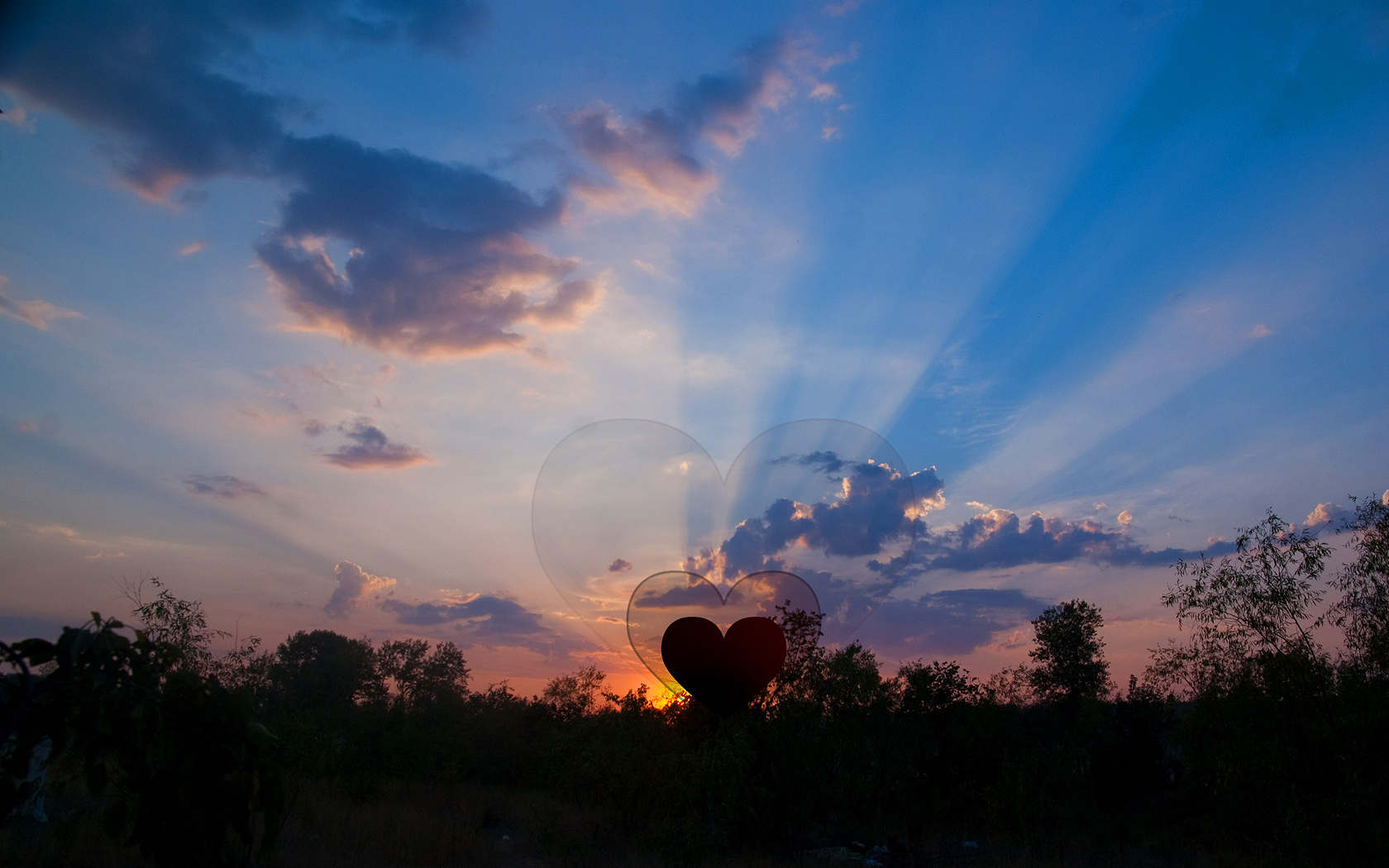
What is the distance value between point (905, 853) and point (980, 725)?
8.46m

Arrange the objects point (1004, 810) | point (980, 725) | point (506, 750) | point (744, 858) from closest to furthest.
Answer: point (744, 858), point (1004, 810), point (980, 725), point (506, 750)

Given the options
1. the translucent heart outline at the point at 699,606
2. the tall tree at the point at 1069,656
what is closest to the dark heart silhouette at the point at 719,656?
the translucent heart outline at the point at 699,606

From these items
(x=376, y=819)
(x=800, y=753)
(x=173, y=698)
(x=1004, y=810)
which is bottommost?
(x=376, y=819)

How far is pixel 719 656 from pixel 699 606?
0.88 m

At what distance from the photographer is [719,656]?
37.5 feet

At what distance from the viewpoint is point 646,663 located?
39.5ft

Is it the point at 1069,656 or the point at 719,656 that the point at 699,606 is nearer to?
the point at 719,656

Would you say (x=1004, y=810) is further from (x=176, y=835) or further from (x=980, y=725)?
(x=176, y=835)

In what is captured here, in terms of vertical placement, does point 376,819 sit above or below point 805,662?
below

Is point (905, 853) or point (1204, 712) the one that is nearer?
point (1204, 712)

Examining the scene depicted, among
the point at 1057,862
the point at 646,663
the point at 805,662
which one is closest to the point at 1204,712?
the point at 1057,862

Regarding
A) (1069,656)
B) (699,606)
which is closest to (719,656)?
(699,606)

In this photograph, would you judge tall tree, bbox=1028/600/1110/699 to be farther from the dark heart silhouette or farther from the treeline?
the dark heart silhouette

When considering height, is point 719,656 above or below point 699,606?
below
